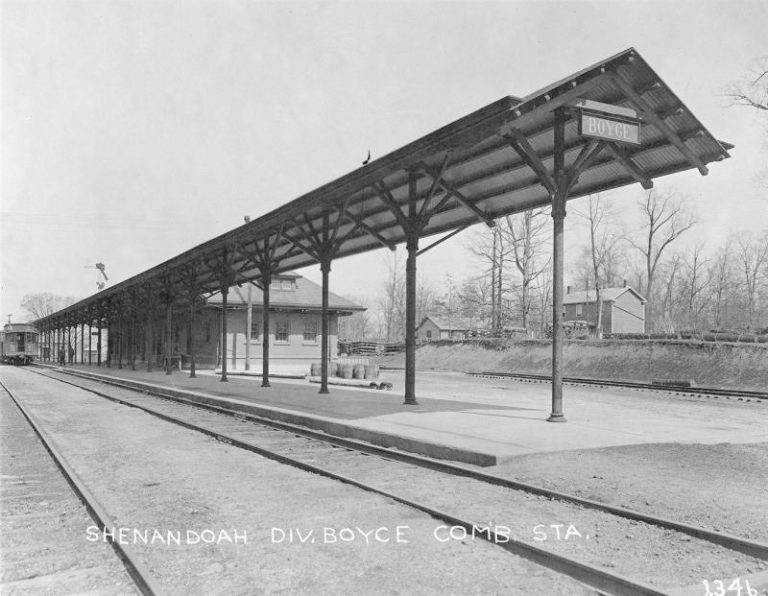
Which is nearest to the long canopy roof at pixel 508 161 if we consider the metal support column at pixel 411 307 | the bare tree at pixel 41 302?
the metal support column at pixel 411 307

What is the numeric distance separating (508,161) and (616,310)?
60.8 meters

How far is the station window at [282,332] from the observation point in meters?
37.8

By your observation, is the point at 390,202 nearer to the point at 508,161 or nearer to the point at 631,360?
the point at 508,161

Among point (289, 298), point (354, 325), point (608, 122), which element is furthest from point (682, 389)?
point (354, 325)

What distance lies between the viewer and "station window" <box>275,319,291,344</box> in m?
37.8

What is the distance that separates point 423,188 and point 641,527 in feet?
34.7

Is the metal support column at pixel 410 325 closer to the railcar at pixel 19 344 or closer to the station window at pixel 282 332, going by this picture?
the station window at pixel 282 332

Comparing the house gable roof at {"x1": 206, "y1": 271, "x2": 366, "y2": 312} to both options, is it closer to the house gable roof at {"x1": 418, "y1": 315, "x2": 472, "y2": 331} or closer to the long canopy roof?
the long canopy roof

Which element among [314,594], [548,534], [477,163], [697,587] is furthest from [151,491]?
[477,163]

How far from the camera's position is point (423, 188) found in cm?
1491

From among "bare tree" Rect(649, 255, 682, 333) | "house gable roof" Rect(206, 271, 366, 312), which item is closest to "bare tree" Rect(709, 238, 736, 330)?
"bare tree" Rect(649, 255, 682, 333)

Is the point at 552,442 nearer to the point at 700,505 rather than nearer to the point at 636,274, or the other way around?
the point at 700,505

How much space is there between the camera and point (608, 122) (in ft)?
33.0

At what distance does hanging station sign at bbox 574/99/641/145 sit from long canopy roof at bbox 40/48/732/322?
162mm
